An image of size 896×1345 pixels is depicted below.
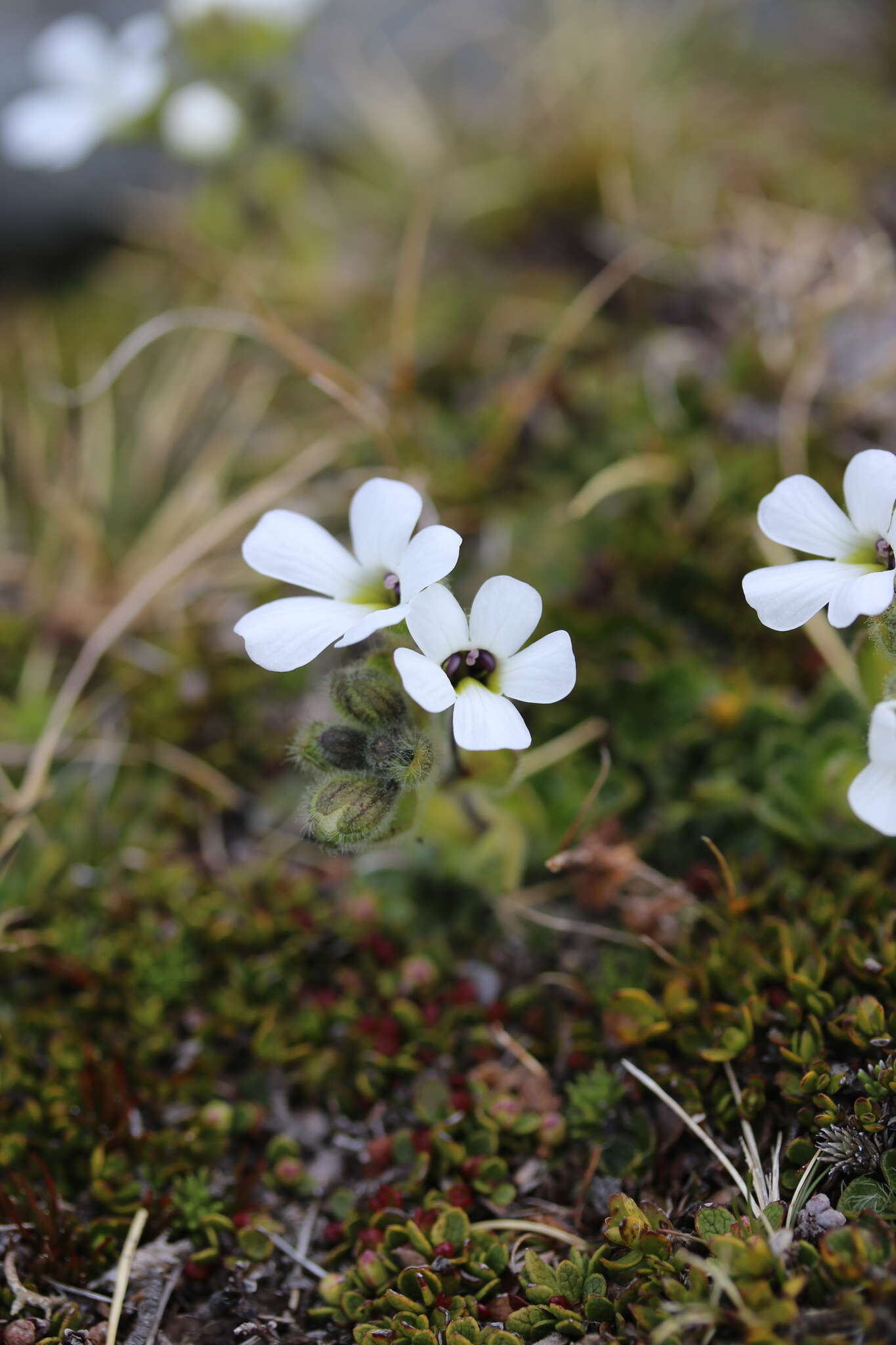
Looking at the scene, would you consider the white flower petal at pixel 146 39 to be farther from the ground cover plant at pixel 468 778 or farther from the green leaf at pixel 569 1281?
the green leaf at pixel 569 1281

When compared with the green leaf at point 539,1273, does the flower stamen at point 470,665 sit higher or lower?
higher

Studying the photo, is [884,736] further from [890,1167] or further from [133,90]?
[133,90]

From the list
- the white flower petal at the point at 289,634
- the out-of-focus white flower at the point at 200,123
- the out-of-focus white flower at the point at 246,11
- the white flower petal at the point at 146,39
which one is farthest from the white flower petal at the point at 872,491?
the white flower petal at the point at 146,39

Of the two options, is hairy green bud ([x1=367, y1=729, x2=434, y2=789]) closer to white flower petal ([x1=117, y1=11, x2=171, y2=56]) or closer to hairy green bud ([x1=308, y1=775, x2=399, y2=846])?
hairy green bud ([x1=308, y1=775, x2=399, y2=846])

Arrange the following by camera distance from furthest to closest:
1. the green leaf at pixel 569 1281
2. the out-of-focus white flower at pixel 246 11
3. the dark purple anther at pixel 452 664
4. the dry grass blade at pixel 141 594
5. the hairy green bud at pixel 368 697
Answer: the out-of-focus white flower at pixel 246 11 < the dry grass blade at pixel 141 594 < the hairy green bud at pixel 368 697 < the dark purple anther at pixel 452 664 < the green leaf at pixel 569 1281

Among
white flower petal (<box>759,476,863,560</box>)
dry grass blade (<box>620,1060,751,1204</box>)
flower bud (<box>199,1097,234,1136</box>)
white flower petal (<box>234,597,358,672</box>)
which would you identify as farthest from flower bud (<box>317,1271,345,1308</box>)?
white flower petal (<box>759,476,863,560</box>)

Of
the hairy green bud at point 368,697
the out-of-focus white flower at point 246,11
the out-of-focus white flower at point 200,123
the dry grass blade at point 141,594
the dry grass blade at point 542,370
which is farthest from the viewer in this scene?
the out-of-focus white flower at point 246,11

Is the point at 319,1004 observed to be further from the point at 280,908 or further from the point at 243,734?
the point at 243,734
